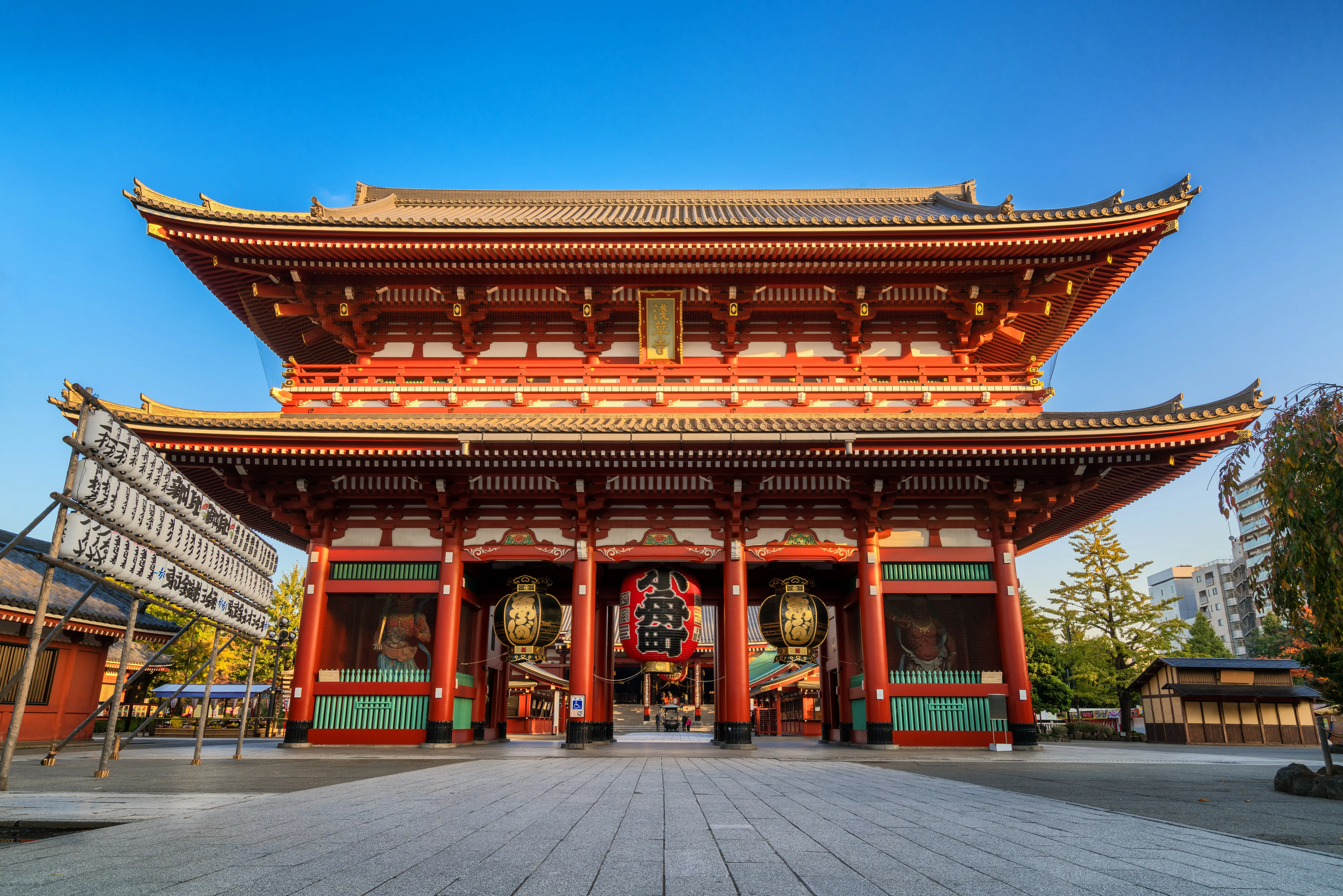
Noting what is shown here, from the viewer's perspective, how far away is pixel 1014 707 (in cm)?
1541

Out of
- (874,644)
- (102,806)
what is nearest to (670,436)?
(874,644)

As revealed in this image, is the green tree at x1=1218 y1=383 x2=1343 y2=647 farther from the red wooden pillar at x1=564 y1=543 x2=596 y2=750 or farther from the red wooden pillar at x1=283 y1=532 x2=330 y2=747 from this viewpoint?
the red wooden pillar at x1=283 y1=532 x2=330 y2=747

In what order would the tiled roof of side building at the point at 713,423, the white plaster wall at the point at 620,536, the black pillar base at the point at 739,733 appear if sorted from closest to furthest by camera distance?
1. the tiled roof of side building at the point at 713,423
2. the black pillar base at the point at 739,733
3. the white plaster wall at the point at 620,536

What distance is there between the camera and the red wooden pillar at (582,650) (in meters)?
15.6

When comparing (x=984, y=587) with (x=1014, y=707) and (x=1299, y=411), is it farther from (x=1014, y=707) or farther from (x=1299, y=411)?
(x=1299, y=411)

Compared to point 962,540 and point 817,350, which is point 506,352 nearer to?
point 817,350

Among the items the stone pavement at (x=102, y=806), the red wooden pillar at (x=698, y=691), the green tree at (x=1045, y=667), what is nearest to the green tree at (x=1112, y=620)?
the green tree at (x=1045, y=667)

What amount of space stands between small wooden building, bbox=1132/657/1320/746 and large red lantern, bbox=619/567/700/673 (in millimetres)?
20249

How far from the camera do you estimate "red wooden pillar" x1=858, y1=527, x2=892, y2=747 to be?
15438mm

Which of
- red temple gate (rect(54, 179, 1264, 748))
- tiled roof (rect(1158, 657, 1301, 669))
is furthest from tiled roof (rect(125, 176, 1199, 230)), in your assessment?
tiled roof (rect(1158, 657, 1301, 669))

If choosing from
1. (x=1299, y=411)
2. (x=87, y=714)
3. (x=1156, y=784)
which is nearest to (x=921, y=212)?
(x=1299, y=411)

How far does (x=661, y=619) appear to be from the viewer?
644 inches

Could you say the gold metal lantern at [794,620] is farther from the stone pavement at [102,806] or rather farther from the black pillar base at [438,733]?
the stone pavement at [102,806]

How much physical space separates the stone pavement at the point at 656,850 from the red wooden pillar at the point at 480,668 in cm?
1096
